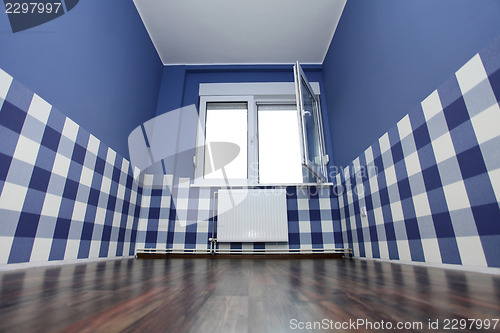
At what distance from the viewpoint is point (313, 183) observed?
256cm

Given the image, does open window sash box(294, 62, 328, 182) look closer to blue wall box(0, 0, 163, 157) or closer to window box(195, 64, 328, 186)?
window box(195, 64, 328, 186)

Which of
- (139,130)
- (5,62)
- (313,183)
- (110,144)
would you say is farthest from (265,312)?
(139,130)

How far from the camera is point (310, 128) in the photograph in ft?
8.32

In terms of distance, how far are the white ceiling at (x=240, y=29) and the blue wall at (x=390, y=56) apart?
0.27 metres

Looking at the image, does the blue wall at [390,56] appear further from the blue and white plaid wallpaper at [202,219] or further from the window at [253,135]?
the blue and white plaid wallpaper at [202,219]

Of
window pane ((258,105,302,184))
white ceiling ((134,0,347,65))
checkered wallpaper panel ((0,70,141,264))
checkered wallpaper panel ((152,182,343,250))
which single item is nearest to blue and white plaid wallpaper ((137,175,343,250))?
checkered wallpaper panel ((152,182,343,250))

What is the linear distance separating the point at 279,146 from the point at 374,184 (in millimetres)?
1307

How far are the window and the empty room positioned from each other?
2 cm

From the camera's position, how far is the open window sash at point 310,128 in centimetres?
217

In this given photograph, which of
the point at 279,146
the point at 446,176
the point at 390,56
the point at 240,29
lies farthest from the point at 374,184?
the point at 240,29

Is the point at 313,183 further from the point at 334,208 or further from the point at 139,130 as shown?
the point at 139,130

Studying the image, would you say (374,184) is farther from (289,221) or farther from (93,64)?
(93,64)

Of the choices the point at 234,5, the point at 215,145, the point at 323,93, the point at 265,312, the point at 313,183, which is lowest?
the point at 265,312

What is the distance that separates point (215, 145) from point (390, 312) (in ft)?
8.56
